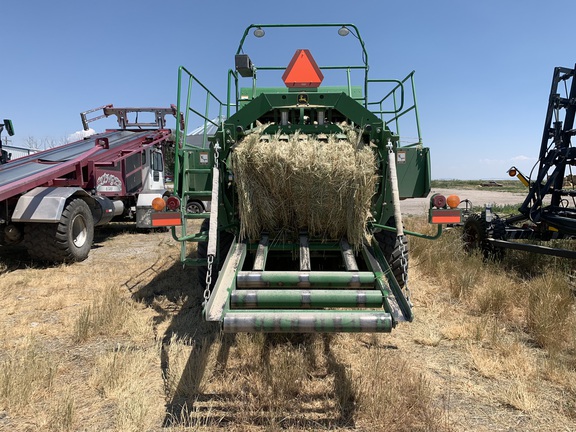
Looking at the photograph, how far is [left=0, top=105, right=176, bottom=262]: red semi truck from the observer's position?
5.88 metres

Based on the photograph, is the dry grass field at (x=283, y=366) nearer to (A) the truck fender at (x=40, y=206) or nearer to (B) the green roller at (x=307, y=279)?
(B) the green roller at (x=307, y=279)

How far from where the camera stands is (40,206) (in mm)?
5805

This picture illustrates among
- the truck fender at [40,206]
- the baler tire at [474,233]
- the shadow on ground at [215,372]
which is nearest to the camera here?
the shadow on ground at [215,372]

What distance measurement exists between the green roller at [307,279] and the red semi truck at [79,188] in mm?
2146

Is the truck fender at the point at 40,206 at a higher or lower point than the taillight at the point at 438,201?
lower

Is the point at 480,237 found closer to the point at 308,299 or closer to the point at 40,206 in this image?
the point at 308,299

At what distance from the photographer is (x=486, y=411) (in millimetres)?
2564

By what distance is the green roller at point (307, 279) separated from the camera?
120 inches

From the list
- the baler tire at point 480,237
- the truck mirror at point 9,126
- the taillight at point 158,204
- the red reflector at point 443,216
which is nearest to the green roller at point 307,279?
the red reflector at point 443,216

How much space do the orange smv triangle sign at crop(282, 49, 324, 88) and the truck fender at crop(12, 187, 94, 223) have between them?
405 cm

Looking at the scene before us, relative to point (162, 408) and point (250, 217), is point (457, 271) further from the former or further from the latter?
point (162, 408)

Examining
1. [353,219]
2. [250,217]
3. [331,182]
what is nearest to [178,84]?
[250,217]

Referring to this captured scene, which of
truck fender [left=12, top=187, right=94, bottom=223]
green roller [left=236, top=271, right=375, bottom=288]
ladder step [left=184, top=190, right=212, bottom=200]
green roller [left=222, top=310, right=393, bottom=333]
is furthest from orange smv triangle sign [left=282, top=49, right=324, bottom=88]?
truck fender [left=12, top=187, right=94, bottom=223]

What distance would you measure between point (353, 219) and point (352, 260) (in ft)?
1.49
